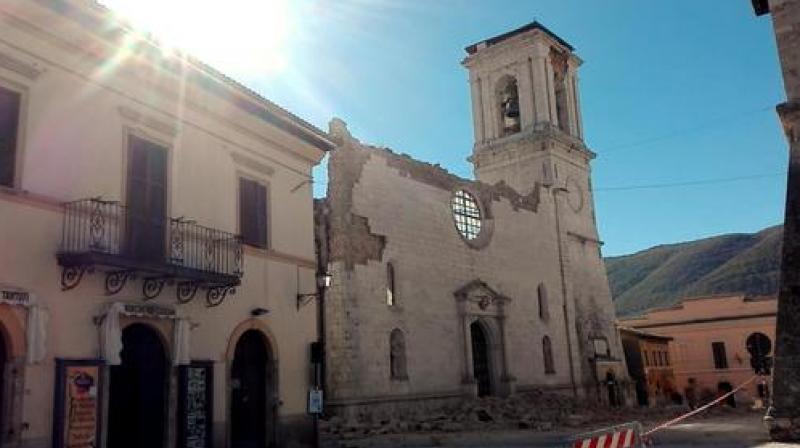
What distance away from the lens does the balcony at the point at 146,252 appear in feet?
33.2

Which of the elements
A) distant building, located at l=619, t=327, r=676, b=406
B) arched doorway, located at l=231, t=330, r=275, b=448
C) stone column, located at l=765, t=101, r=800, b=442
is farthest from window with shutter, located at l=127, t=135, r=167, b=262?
distant building, located at l=619, t=327, r=676, b=406

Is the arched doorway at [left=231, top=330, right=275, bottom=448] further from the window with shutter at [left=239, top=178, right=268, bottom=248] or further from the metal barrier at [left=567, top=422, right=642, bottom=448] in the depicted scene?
the metal barrier at [left=567, top=422, right=642, bottom=448]

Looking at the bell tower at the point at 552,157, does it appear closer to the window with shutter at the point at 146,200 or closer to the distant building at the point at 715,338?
the distant building at the point at 715,338

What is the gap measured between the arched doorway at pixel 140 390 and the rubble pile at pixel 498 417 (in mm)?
8737

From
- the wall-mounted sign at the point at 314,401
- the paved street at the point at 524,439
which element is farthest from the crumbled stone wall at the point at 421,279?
the wall-mounted sign at the point at 314,401

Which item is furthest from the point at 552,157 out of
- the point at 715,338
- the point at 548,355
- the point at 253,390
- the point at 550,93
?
the point at 253,390

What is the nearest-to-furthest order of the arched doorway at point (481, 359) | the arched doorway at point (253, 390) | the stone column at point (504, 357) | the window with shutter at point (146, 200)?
the window with shutter at point (146, 200) → the arched doorway at point (253, 390) → the arched doorway at point (481, 359) → the stone column at point (504, 357)

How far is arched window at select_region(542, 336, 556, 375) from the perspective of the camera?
32.5 metres

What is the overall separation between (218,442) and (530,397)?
63.4 feet

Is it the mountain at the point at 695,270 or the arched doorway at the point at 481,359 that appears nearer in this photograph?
the arched doorway at the point at 481,359

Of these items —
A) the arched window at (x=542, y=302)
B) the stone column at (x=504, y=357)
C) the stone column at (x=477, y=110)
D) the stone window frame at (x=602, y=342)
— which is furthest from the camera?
the stone column at (x=477, y=110)

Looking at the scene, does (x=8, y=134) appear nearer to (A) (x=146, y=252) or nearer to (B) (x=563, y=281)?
(A) (x=146, y=252)

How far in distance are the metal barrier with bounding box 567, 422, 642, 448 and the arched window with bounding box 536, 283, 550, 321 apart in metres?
23.7

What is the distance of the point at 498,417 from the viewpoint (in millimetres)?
25562
